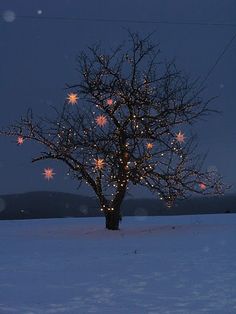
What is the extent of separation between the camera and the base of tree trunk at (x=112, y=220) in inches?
790

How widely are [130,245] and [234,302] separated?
24.3 ft

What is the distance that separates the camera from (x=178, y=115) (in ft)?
66.6

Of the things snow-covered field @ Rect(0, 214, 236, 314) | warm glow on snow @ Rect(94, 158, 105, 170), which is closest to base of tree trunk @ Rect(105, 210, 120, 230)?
warm glow on snow @ Rect(94, 158, 105, 170)

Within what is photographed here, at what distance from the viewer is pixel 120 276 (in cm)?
875

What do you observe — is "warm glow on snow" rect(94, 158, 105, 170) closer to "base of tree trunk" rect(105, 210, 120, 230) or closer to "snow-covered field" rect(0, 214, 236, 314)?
"base of tree trunk" rect(105, 210, 120, 230)

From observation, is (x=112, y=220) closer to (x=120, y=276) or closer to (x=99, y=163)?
(x=99, y=163)

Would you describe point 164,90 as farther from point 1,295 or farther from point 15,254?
point 1,295

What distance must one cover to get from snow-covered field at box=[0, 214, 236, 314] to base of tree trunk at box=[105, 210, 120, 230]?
16.5 feet

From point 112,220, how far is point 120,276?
1142cm

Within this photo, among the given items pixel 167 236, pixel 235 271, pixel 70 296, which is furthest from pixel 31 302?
pixel 167 236

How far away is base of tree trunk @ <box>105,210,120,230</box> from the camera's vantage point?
20078 mm

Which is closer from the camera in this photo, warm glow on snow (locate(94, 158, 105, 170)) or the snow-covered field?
the snow-covered field

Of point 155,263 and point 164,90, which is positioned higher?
point 164,90

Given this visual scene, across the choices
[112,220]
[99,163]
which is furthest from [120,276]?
[112,220]
